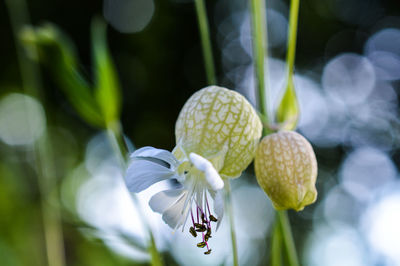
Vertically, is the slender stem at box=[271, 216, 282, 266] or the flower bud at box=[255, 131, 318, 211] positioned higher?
the flower bud at box=[255, 131, 318, 211]

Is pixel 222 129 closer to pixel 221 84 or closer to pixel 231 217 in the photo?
pixel 231 217

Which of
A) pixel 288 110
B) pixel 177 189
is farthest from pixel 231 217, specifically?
pixel 288 110

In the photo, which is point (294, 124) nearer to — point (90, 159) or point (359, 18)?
point (90, 159)

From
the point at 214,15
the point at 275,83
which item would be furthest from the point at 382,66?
the point at 214,15

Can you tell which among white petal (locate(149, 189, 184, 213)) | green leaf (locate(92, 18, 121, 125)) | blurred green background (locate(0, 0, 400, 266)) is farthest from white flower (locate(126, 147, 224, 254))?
blurred green background (locate(0, 0, 400, 266))

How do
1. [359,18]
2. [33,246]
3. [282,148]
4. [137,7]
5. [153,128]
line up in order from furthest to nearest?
[359,18]
[137,7]
[153,128]
[33,246]
[282,148]

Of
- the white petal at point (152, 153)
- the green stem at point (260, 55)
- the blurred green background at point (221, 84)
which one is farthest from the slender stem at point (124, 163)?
the blurred green background at point (221, 84)

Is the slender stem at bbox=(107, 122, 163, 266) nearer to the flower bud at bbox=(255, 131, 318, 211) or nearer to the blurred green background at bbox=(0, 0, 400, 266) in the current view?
the flower bud at bbox=(255, 131, 318, 211)
